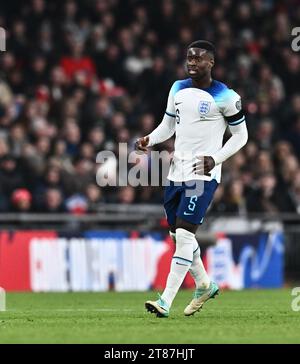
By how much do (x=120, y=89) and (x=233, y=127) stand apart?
11.2 metres

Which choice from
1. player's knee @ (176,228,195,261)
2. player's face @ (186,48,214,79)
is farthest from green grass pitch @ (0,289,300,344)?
player's face @ (186,48,214,79)

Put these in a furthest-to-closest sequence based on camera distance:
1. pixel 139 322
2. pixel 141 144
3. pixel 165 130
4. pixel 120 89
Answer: pixel 120 89, pixel 165 130, pixel 141 144, pixel 139 322

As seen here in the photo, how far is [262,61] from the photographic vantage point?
24406 millimetres

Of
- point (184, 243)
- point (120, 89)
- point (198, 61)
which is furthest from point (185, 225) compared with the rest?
point (120, 89)

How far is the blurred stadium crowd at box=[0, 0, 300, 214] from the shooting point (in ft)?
61.7

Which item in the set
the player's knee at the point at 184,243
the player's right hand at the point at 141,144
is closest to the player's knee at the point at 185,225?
the player's knee at the point at 184,243

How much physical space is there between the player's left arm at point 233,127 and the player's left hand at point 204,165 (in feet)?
0.40

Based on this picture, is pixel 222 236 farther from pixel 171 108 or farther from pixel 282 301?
pixel 171 108

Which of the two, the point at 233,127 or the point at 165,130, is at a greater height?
the point at 165,130

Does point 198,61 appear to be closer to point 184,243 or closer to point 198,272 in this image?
point 184,243

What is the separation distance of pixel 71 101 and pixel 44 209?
2.37m

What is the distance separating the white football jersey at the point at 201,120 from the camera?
10922mm

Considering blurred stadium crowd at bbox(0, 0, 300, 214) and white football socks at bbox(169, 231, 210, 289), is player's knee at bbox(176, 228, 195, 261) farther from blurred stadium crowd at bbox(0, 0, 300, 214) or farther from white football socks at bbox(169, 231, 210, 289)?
blurred stadium crowd at bbox(0, 0, 300, 214)

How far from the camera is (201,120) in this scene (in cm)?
1095
